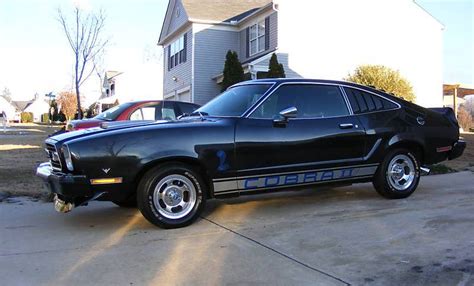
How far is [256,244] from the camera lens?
521 cm

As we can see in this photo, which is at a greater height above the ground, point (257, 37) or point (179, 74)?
point (257, 37)

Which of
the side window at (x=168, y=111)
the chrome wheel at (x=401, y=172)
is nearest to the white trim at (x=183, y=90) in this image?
the side window at (x=168, y=111)

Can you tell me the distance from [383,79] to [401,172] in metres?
15.4

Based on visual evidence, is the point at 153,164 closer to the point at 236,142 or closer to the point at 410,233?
the point at 236,142

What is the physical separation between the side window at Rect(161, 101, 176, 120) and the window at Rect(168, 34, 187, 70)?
56.0ft

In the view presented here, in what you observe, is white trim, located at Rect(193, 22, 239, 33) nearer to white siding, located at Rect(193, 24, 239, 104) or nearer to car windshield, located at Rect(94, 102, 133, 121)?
white siding, located at Rect(193, 24, 239, 104)

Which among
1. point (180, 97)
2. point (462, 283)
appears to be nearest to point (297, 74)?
point (180, 97)

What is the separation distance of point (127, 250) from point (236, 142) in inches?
69.2

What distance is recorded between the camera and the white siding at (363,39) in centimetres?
2255

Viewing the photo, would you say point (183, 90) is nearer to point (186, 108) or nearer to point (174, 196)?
point (186, 108)

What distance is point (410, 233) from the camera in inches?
213

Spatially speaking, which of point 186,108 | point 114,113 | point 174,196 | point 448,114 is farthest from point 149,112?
point 448,114

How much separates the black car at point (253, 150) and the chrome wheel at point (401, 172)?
14mm

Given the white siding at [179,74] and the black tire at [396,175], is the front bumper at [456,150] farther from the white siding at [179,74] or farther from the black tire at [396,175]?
the white siding at [179,74]
